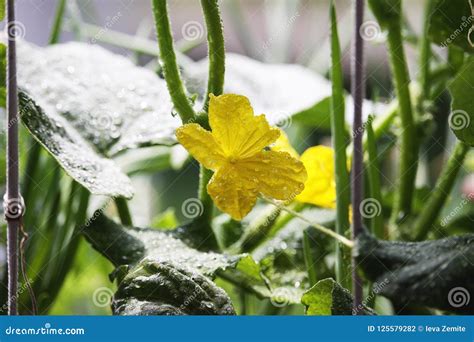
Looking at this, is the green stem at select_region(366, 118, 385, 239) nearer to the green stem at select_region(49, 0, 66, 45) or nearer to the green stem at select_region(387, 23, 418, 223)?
the green stem at select_region(387, 23, 418, 223)

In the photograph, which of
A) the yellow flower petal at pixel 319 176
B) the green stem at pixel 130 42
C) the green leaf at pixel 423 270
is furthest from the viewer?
the green stem at pixel 130 42

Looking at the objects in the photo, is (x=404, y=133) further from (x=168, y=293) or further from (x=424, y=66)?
(x=168, y=293)

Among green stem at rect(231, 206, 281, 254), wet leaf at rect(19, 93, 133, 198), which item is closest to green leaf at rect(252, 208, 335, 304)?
green stem at rect(231, 206, 281, 254)

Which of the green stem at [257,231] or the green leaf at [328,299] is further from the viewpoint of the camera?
the green stem at [257,231]

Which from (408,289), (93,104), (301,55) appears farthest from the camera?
(301,55)

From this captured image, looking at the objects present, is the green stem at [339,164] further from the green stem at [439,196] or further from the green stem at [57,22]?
the green stem at [57,22]

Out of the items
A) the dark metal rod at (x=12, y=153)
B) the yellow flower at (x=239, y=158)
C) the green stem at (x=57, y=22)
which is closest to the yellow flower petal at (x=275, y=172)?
the yellow flower at (x=239, y=158)

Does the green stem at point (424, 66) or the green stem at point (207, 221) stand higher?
the green stem at point (424, 66)
